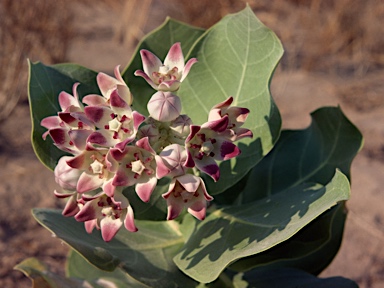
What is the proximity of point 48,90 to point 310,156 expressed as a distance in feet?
1.75

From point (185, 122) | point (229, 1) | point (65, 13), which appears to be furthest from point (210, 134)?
point (229, 1)

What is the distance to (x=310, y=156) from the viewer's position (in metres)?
1.18

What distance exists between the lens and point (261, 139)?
958 millimetres

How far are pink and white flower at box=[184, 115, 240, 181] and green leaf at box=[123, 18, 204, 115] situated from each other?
271mm

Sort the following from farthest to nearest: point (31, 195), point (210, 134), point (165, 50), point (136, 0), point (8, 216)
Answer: point (136, 0)
point (31, 195)
point (8, 216)
point (165, 50)
point (210, 134)

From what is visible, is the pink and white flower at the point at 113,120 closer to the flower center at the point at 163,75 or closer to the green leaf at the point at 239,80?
the flower center at the point at 163,75

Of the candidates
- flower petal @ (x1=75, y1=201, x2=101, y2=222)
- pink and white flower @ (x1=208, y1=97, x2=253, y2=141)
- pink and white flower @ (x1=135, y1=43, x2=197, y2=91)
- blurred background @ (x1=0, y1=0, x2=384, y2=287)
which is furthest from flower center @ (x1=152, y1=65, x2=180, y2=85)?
blurred background @ (x1=0, y1=0, x2=384, y2=287)

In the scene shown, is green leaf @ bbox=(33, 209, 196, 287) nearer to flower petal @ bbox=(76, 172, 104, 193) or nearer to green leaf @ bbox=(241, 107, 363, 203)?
flower petal @ bbox=(76, 172, 104, 193)

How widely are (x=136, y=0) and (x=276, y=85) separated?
1.43m

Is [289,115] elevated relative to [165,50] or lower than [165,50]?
lower

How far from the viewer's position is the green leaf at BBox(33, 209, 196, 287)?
900 millimetres

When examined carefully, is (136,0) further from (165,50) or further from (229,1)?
(165,50)

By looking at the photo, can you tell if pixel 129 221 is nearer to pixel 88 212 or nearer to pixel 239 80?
pixel 88 212

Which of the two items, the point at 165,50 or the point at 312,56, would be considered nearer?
the point at 165,50
